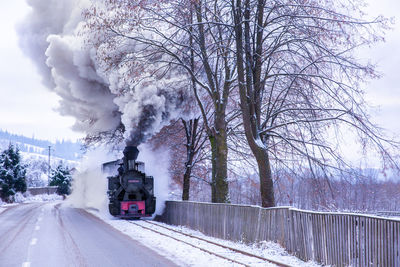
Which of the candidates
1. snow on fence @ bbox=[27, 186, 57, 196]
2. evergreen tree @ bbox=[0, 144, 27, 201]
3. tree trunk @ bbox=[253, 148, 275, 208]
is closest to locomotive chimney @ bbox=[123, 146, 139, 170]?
tree trunk @ bbox=[253, 148, 275, 208]

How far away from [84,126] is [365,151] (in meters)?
19.7

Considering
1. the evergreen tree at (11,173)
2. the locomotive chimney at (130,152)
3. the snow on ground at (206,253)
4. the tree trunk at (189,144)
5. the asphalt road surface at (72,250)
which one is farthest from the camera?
the evergreen tree at (11,173)

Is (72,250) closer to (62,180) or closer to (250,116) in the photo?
(250,116)

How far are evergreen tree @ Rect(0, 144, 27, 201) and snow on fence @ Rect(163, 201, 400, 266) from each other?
3879 centimetres

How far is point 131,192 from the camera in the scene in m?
21.7

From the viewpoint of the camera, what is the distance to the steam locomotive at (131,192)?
70.3 feet

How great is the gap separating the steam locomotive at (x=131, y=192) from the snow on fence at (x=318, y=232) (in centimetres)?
692

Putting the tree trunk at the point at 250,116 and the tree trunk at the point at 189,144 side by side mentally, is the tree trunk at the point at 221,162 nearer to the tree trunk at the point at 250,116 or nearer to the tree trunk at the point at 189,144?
the tree trunk at the point at 250,116

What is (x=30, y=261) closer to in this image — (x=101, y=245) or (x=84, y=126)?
(x=101, y=245)

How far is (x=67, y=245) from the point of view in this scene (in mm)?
11797

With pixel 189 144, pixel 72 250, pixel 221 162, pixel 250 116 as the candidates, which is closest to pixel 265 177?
pixel 250 116

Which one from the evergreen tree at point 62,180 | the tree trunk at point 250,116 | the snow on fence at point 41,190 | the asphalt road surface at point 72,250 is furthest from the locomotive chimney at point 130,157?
the evergreen tree at point 62,180

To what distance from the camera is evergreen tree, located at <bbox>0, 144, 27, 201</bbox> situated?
1877 inches

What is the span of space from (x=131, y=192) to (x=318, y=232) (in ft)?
45.3
